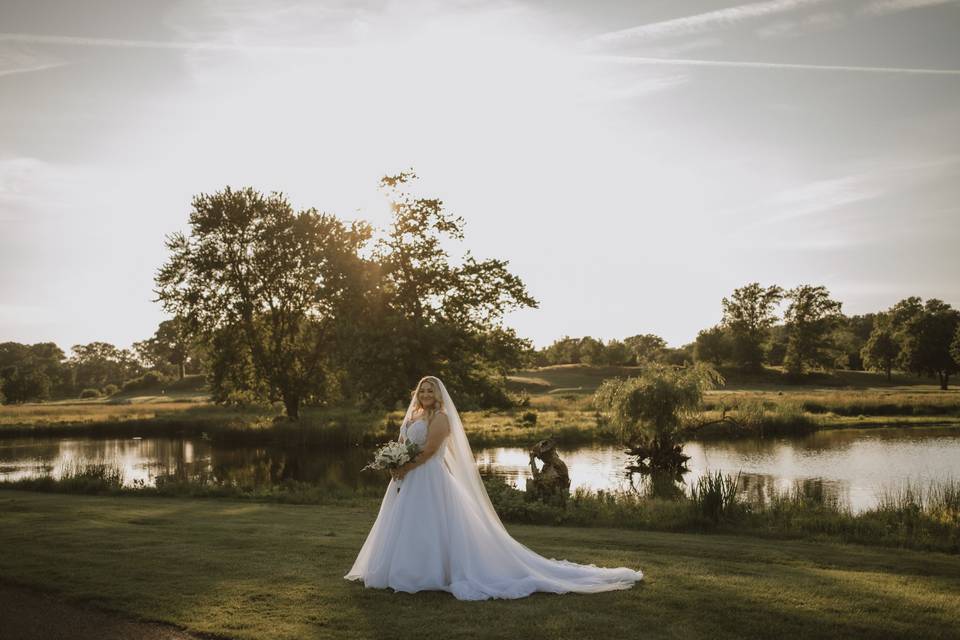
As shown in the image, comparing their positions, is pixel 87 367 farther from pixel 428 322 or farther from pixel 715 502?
pixel 715 502

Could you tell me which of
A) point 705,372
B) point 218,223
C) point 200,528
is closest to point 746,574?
point 200,528

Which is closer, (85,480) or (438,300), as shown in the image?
(85,480)

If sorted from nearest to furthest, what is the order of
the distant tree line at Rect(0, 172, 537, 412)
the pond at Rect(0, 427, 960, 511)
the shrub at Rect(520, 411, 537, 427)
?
the pond at Rect(0, 427, 960, 511)
the distant tree line at Rect(0, 172, 537, 412)
the shrub at Rect(520, 411, 537, 427)

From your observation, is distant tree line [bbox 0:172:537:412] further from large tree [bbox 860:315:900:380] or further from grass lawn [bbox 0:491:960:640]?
large tree [bbox 860:315:900:380]

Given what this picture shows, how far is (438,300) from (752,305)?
78.9 m

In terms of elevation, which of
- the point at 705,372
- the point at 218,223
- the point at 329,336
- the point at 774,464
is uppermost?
the point at 218,223

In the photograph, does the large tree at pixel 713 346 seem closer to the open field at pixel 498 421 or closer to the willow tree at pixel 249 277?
the open field at pixel 498 421

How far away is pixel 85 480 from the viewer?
21531 millimetres

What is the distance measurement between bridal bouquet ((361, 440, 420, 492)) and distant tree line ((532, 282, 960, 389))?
78767mm

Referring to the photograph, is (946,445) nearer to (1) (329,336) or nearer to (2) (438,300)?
(2) (438,300)

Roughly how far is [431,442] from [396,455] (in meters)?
0.48

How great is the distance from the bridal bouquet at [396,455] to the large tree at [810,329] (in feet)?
297

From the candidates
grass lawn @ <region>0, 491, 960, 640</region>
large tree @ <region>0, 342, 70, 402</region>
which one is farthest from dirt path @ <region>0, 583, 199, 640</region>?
large tree @ <region>0, 342, 70, 402</region>

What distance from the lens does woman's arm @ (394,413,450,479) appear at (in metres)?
8.86
